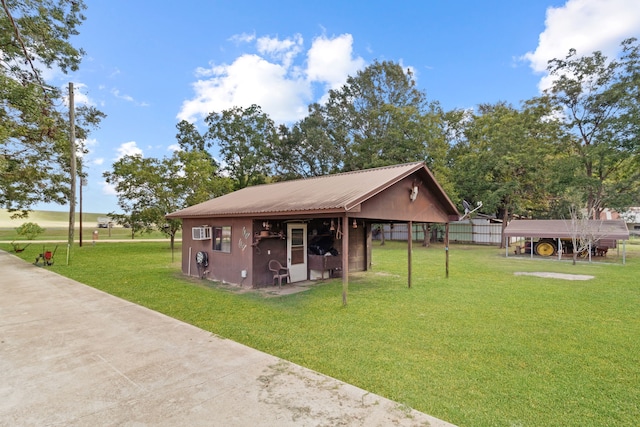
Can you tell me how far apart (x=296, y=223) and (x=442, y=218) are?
168 inches

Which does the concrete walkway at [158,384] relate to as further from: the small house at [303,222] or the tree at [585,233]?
the tree at [585,233]

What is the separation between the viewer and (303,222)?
31.6ft

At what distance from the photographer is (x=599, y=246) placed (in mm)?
15172

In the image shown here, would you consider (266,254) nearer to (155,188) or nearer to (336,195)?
(336,195)

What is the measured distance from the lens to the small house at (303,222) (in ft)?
23.8

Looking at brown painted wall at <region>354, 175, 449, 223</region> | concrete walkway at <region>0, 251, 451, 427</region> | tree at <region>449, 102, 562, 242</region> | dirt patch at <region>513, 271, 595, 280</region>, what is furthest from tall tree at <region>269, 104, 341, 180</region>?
concrete walkway at <region>0, 251, 451, 427</region>

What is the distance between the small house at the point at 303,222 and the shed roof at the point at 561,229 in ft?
27.3

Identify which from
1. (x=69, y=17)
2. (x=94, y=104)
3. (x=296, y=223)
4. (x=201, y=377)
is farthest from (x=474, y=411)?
(x=94, y=104)

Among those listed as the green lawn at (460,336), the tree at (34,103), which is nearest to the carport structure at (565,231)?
the green lawn at (460,336)

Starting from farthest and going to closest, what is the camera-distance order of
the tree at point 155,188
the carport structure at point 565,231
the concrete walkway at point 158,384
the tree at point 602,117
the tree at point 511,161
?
the tree at point 511,161
the tree at point 155,188
the tree at point 602,117
the carport structure at point 565,231
the concrete walkway at point 158,384

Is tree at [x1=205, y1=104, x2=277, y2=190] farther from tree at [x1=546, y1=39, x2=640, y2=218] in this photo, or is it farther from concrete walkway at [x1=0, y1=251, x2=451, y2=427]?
concrete walkway at [x1=0, y1=251, x2=451, y2=427]

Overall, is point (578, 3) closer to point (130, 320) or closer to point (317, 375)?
point (317, 375)

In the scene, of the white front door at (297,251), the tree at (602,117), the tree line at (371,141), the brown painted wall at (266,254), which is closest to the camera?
the brown painted wall at (266,254)

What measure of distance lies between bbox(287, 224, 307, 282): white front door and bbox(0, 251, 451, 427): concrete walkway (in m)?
4.24
